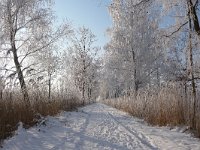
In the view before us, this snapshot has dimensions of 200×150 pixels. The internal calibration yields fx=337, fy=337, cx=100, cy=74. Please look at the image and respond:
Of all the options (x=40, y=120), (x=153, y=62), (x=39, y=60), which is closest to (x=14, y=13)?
(x=39, y=60)

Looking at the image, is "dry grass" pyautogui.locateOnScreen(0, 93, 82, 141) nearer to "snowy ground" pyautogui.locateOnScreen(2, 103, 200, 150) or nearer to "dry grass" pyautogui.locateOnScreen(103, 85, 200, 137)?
"snowy ground" pyautogui.locateOnScreen(2, 103, 200, 150)

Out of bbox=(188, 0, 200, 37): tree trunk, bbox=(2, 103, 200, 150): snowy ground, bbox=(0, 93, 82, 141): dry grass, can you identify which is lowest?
bbox=(2, 103, 200, 150): snowy ground

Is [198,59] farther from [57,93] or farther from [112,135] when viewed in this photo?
[57,93]

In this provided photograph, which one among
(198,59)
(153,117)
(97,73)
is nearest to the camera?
(198,59)

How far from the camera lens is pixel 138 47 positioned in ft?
84.4

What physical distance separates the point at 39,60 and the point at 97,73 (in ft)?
125

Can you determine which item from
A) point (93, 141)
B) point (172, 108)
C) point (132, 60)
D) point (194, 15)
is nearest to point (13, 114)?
point (93, 141)

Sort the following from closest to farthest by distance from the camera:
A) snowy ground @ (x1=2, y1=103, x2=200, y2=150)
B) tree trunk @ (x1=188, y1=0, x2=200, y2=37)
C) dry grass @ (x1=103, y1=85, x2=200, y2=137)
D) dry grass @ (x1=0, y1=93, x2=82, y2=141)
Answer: snowy ground @ (x1=2, y1=103, x2=200, y2=150)
dry grass @ (x1=0, y1=93, x2=82, y2=141)
tree trunk @ (x1=188, y1=0, x2=200, y2=37)
dry grass @ (x1=103, y1=85, x2=200, y2=137)

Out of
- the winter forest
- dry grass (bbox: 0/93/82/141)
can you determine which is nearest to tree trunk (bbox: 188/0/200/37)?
the winter forest

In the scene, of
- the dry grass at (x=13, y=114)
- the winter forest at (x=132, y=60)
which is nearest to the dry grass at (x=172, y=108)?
the winter forest at (x=132, y=60)

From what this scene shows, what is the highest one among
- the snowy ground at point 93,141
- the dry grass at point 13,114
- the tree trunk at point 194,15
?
the tree trunk at point 194,15

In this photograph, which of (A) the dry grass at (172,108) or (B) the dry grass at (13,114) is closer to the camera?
(B) the dry grass at (13,114)

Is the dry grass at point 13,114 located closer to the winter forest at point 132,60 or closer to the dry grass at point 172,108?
the winter forest at point 132,60

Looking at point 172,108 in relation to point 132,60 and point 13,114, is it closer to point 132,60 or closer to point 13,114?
point 13,114
